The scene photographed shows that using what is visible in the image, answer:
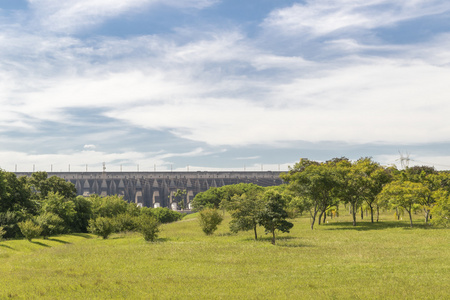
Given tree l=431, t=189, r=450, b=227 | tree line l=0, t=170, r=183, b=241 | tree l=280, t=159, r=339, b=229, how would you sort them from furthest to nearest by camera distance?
tree l=280, t=159, r=339, b=229 < tree line l=0, t=170, r=183, b=241 < tree l=431, t=189, r=450, b=227

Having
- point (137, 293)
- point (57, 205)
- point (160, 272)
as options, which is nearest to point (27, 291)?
point (137, 293)

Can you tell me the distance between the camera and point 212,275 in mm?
29016

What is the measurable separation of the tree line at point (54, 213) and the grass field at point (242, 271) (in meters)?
8.52

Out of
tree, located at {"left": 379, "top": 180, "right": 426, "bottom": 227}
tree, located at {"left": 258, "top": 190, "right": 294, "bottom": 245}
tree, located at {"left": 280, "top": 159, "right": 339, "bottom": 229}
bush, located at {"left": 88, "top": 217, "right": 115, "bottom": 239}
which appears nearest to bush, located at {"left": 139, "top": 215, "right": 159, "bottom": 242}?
bush, located at {"left": 88, "top": 217, "right": 115, "bottom": 239}

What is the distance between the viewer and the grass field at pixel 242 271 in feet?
77.0

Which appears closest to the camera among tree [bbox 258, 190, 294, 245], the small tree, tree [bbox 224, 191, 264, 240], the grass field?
the grass field

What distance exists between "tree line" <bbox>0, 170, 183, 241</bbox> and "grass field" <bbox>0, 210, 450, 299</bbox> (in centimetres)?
852

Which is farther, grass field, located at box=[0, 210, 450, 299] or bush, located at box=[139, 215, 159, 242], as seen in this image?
bush, located at box=[139, 215, 159, 242]

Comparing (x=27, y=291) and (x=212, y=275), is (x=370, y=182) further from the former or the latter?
(x=27, y=291)

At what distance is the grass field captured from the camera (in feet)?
77.0

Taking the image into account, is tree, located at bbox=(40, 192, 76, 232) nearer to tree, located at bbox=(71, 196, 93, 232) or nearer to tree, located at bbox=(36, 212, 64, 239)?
tree, located at bbox=(71, 196, 93, 232)

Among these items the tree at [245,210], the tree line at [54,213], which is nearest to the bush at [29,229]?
the tree line at [54,213]

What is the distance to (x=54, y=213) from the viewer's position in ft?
238

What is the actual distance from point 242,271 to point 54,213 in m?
52.9
